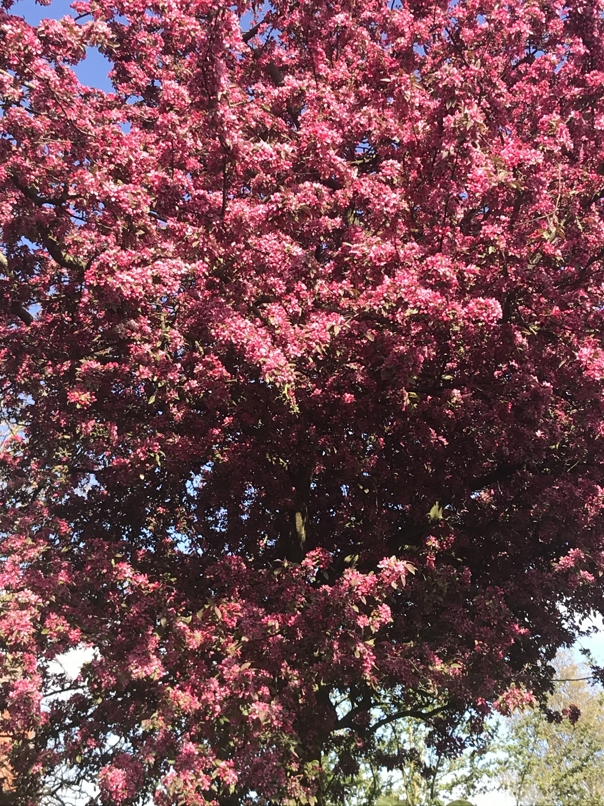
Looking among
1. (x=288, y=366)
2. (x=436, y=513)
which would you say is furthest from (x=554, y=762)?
(x=288, y=366)

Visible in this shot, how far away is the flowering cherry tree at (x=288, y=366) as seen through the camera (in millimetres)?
7191

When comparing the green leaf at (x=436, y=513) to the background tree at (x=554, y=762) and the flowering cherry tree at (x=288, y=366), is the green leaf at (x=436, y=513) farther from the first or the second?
the background tree at (x=554, y=762)

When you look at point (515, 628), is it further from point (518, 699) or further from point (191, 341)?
point (191, 341)

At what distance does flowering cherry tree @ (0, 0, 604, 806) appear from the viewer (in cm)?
719

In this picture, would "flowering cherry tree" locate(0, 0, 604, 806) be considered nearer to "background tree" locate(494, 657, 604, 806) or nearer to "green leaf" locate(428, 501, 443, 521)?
"green leaf" locate(428, 501, 443, 521)

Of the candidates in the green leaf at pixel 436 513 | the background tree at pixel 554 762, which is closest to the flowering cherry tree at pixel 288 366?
the green leaf at pixel 436 513

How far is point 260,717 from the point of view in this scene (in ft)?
23.1

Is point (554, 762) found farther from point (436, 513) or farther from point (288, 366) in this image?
point (288, 366)

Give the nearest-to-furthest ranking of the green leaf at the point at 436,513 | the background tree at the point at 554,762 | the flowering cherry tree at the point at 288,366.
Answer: the flowering cherry tree at the point at 288,366 → the green leaf at the point at 436,513 → the background tree at the point at 554,762

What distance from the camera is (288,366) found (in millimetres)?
6809

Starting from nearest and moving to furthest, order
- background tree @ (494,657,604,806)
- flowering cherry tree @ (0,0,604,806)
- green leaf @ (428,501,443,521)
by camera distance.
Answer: flowering cherry tree @ (0,0,604,806)
green leaf @ (428,501,443,521)
background tree @ (494,657,604,806)

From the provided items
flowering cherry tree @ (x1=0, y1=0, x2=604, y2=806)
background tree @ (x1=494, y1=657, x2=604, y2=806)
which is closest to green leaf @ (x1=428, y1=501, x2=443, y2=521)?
Result: flowering cherry tree @ (x1=0, y1=0, x2=604, y2=806)

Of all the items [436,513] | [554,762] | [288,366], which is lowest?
[554,762]

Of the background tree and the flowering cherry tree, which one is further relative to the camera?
the background tree
